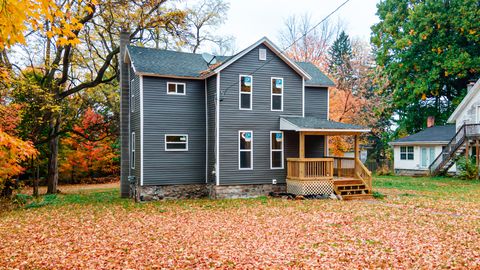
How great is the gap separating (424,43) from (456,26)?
9.79 ft

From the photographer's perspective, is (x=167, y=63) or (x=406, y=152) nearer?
(x=167, y=63)

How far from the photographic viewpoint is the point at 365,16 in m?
48.6

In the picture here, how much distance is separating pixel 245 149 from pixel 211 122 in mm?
2019

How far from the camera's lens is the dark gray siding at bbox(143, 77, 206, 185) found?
56.3ft

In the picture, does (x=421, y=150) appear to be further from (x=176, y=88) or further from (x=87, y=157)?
(x=87, y=157)

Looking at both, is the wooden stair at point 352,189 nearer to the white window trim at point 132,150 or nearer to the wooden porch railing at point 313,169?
the wooden porch railing at point 313,169

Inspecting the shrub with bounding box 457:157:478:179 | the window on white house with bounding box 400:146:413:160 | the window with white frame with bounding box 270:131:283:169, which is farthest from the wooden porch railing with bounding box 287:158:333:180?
the window on white house with bounding box 400:146:413:160

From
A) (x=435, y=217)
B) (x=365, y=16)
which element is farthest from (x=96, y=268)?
(x=365, y=16)

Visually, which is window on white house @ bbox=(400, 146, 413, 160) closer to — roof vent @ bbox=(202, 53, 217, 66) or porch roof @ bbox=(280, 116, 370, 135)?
porch roof @ bbox=(280, 116, 370, 135)

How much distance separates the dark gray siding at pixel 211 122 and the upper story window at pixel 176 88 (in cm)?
122

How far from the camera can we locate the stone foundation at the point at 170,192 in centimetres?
1712

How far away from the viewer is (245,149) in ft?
58.3

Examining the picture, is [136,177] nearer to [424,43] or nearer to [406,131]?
[424,43]

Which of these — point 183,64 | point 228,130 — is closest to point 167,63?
point 183,64
